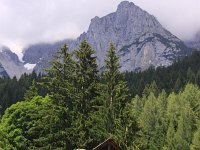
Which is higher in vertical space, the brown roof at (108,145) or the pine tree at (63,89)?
the pine tree at (63,89)

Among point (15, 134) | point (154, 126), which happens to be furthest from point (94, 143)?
point (154, 126)

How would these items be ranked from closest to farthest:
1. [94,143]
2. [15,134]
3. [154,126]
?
[94,143] < [15,134] < [154,126]

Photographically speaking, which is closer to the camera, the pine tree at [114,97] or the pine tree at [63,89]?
the pine tree at [114,97]

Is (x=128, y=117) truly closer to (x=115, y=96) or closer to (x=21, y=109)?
(x=115, y=96)

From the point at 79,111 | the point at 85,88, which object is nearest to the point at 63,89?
the point at 85,88

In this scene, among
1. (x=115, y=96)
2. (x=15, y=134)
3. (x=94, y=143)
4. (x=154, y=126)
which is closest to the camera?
(x=94, y=143)

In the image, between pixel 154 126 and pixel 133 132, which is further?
pixel 154 126

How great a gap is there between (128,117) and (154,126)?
72576mm

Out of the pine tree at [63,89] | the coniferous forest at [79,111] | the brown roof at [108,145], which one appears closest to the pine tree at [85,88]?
the coniferous forest at [79,111]

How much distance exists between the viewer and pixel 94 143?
45531mm

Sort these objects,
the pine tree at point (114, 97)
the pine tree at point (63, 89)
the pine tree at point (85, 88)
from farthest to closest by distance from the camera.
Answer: the pine tree at point (63, 89), the pine tree at point (114, 97), the pine tree at point (85, 88)

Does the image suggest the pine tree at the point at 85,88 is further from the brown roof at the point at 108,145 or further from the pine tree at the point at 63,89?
the brown roof at the point at 108,145

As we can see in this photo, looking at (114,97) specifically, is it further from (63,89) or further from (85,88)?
(63,89)

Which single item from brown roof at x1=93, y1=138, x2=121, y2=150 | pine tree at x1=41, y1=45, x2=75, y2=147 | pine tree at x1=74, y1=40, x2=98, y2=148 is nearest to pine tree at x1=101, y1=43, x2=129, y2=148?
pine tree at x1=74, y1=40, x2=98, y2=148
